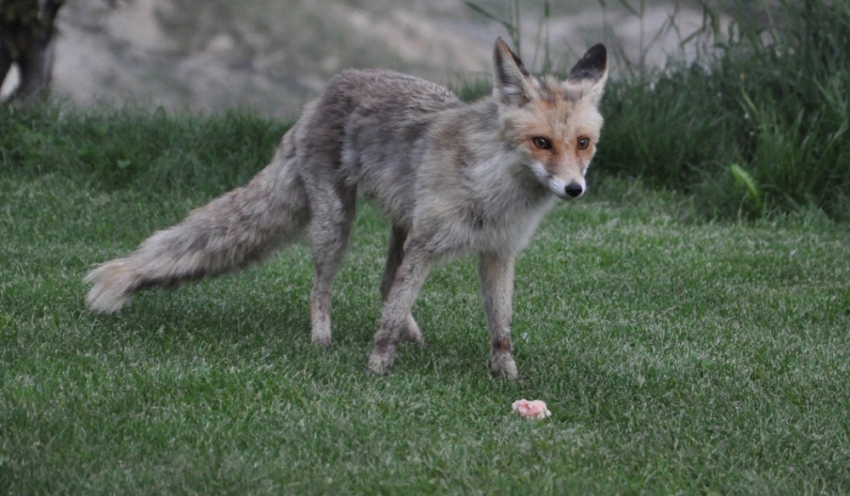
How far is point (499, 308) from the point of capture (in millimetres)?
5766

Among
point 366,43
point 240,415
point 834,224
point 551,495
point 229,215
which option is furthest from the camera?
point 366,43

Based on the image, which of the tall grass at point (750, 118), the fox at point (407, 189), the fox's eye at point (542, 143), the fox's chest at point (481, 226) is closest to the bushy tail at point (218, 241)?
the fox at point (407, 189)

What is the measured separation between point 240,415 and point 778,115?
22.8ft

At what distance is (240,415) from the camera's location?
15.8 feet

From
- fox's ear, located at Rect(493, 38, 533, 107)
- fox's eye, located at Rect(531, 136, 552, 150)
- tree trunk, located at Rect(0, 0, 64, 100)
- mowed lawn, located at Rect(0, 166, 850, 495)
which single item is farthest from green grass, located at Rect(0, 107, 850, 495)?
tree trunk, located at Rect(0, 0, 64, 100)

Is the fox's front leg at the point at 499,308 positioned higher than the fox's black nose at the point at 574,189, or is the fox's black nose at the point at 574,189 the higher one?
the fox's black nose at the point at 574,189

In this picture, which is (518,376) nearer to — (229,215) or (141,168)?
(229,215)

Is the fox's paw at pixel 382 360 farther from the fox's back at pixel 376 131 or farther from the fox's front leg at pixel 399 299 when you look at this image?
the fox's back at pixel 376 131

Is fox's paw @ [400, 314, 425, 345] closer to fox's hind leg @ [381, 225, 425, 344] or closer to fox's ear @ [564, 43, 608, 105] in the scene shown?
fox's hind leg @ [381, 225, 425, 344]

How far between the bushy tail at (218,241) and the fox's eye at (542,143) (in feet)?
5.68

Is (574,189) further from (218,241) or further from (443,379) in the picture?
(218,241)

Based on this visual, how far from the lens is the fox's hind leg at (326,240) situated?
6098mm

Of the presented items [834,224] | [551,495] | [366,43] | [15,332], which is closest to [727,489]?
[551,495]

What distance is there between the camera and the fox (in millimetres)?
5215
